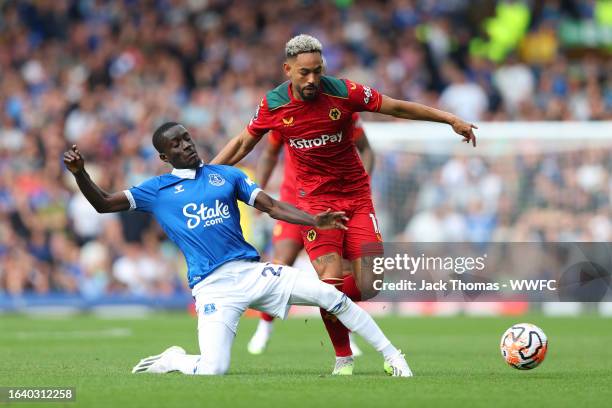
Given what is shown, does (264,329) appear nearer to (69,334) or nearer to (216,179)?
(216,179)

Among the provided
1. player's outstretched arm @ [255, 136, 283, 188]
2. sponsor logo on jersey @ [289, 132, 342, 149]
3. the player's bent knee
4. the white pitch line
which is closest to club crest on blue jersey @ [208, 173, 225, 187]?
sponsor logo on jersey @ [289, 132, 342, 149]

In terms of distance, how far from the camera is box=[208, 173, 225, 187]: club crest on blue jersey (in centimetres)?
1000

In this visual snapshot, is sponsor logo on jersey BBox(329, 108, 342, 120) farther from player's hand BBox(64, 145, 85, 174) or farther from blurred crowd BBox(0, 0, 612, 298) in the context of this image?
blurred crowd BBox(0, 0, 612, 298)

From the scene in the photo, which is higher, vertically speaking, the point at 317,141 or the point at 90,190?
the point at 317,141

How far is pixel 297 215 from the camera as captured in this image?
9.62 m

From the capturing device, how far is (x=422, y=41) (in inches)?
1013

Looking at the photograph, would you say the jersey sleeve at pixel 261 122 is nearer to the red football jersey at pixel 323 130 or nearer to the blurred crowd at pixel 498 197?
the red football jersey at pixel 323 130

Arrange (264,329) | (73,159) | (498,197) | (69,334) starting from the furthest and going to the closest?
(498,197) → (69,334) → (264,329) → (73,159)

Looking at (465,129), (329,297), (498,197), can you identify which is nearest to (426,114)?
(465,129)

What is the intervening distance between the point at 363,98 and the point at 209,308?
7.10 ft

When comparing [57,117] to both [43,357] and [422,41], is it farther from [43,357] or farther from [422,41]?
[43,357]

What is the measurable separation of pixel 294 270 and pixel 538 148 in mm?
11983

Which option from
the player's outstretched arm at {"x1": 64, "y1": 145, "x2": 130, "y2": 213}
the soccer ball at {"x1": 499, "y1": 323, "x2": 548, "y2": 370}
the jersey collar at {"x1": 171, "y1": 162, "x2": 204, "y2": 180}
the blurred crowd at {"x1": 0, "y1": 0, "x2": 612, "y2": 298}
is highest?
the blurred crowd at {"x1": 0, "y1": 0, "x2": 612, "y2": 298}

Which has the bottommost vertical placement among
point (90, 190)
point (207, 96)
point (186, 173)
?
point (90, 190)
